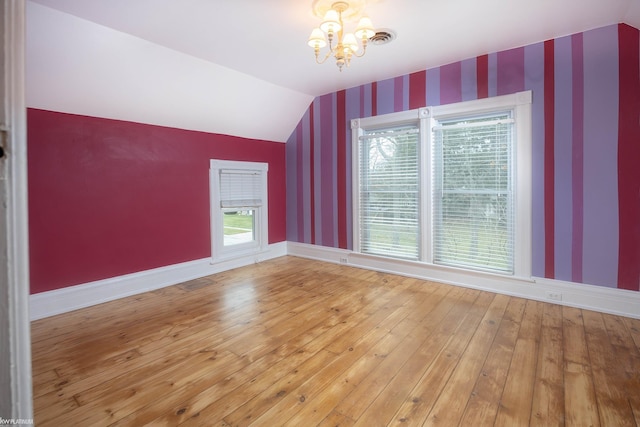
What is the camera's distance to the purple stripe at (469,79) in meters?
3.56

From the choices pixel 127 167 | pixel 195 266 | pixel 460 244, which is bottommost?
pixel 195 266

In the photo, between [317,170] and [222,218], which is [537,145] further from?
[222,218]

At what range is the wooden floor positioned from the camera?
172 centimetres

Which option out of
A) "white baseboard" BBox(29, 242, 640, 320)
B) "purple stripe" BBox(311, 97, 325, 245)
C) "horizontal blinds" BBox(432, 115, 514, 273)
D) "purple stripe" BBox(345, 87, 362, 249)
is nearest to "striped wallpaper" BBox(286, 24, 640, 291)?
"white baseboard" BBox(29, 242, 640, 320)

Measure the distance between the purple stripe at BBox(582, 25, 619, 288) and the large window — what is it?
0.48 m

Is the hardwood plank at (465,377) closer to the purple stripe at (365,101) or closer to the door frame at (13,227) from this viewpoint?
the door frame at (13,227)

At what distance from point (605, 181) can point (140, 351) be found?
4.20m

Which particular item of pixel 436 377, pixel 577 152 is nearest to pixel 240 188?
pixel 436 377

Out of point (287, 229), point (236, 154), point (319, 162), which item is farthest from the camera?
point (287, 229)

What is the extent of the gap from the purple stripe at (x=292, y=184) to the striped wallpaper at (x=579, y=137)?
226 cm

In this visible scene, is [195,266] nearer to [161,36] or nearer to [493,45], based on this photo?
[161,36]

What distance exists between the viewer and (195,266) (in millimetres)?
4219

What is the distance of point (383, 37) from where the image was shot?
2979 mm

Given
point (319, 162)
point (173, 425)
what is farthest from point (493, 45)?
point (173, 425)
